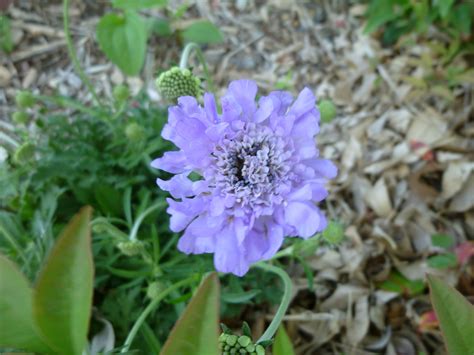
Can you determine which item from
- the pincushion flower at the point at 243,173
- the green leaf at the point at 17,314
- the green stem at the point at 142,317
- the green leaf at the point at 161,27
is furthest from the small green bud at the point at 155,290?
the green leaf at the point at 161,27

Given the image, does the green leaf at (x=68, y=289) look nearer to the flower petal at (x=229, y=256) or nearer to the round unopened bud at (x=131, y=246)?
the flower petal at (x=229, y=256)

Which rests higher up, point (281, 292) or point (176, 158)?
point (176, 158)

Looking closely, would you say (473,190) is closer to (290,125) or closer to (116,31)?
(290,125)

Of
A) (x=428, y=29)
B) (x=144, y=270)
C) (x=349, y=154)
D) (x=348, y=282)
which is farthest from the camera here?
(x=428, y=29)

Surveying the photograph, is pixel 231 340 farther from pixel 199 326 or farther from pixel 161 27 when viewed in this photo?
pixel 161 27

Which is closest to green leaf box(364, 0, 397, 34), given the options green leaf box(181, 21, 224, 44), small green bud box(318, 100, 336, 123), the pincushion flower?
green leaf box(181, 21, 224, 44)

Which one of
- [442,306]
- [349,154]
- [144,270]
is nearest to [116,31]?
[144,270]
